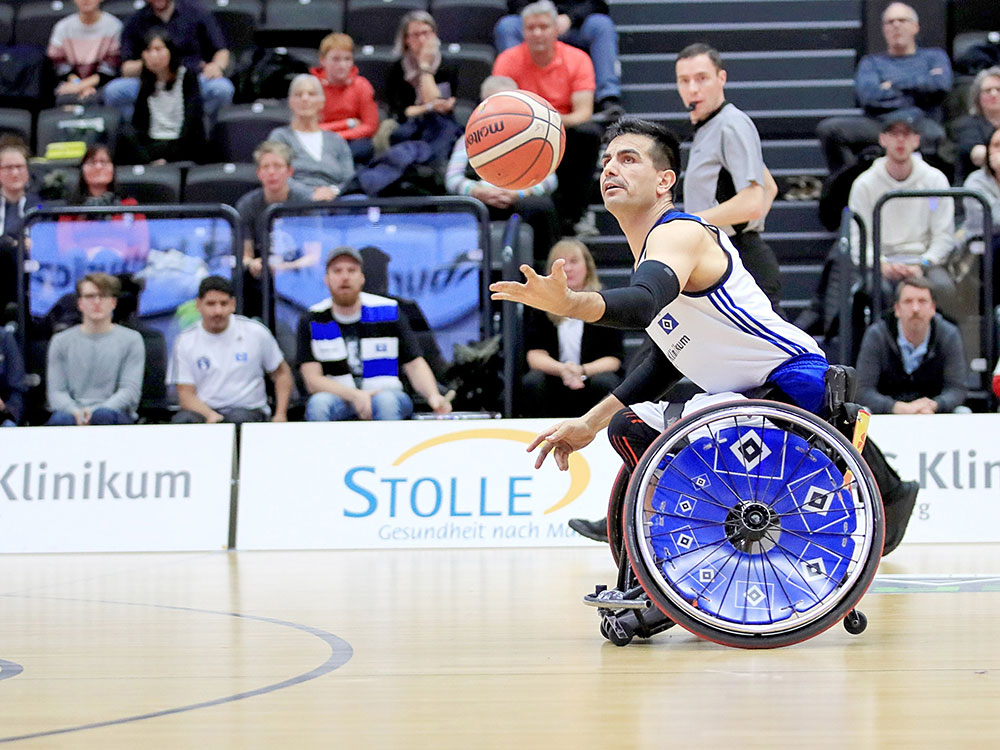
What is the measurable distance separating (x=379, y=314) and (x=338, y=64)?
2.83m

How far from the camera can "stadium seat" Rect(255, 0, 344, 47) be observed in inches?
441

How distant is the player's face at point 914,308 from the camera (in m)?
8.00

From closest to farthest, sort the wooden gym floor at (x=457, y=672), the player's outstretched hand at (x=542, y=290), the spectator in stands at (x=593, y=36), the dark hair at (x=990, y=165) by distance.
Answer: the wooden gym floor at (x=457, y=672) < the player's outstretched hand at (x=542, y=290) < the dark hair at (x=990, y=165) < the spectator in stands at (x=593, y=36)

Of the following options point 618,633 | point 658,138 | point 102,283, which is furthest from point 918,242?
point 618,633

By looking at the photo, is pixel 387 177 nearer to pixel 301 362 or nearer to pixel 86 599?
pixel 301 362

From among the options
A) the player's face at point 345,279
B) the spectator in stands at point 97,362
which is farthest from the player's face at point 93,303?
the player's face at point 345,279

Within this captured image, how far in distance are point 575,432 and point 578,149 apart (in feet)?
19.4

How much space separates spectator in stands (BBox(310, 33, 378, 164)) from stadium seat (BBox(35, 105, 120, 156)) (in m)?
1.67

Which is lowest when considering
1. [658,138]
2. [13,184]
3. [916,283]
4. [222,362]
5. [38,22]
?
[222,362]

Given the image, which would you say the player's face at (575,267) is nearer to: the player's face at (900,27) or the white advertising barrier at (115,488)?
the white advertising barrier at (115,488)

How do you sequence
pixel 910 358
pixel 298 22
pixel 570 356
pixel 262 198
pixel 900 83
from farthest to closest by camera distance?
pixel 298 22 < pixel 900 83 < pixel 262 198 < pixel 570 356 < pixel 910 358

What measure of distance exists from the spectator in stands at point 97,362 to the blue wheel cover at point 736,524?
549 centimetres

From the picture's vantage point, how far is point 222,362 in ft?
27.2

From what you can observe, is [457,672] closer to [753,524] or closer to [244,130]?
[753,524]
